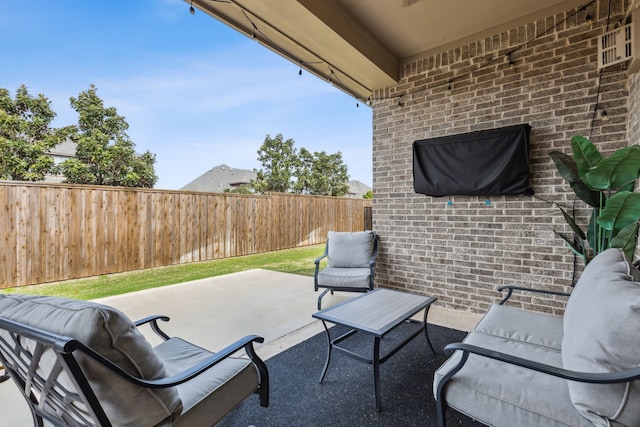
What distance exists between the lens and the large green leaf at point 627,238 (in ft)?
6.40

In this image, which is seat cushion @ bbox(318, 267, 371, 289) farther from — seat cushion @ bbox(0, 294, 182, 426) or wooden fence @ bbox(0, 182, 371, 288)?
wooden fence @ bbox(0, 182, 371, 288)

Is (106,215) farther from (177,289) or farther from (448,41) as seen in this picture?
(448,41)

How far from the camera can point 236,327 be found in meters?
3.13

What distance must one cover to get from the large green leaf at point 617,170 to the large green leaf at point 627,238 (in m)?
0.31

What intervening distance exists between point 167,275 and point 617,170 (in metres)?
6.26

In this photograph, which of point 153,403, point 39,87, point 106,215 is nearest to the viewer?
point 153,403

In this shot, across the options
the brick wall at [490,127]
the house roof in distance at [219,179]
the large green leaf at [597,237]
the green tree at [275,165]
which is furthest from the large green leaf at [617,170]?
the house roof in distance at [219,179]

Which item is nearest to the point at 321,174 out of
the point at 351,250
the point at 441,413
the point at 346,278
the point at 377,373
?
the point at 351,250

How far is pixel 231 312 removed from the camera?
11.7ft

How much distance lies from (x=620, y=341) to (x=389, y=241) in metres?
3.06

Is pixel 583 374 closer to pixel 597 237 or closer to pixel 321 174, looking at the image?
pixel 597 237

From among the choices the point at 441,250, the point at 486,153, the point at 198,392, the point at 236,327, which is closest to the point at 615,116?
the point at 486,153

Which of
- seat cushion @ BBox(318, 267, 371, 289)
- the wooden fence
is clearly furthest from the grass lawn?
seat cushion @ BBox(318, 267, 371, 289)

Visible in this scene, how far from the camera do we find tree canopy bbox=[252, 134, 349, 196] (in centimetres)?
1509
